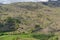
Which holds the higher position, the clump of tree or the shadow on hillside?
the clump of tree

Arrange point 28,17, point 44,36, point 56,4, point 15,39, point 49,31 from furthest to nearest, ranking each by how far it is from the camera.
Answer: point 56,4
point 28,17
point 49,31
point 44,36
point 15,39

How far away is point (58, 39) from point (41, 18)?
27.7m

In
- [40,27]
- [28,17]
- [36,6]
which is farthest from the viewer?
[36,6]

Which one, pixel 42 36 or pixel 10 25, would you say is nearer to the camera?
pixel 42 36

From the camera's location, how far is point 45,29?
60250mm

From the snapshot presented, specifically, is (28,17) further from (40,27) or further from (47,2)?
(47,2)

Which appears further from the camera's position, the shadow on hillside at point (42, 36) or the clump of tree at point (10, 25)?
the clump of tree at point (10, 25)

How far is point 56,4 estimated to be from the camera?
112 m

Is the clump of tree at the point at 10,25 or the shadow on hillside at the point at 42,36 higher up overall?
the clump of tree at the point at 10,25

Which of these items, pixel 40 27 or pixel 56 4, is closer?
pixel 40 27

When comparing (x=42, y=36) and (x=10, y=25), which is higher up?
(x=10, y=25)

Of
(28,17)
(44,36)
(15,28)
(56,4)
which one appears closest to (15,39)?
(44,36)

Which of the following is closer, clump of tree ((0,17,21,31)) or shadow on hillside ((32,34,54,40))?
shadow on hillside ((32,34,54,40))

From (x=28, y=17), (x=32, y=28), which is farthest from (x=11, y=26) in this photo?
(x=28, y=17)
